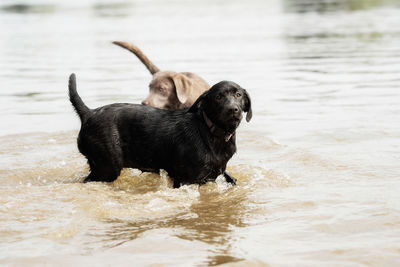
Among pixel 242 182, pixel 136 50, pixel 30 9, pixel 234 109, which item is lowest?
pixel 242 182

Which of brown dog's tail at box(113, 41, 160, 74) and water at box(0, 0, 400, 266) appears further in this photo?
brown dog's tail at box(113, 41, 160, 74)

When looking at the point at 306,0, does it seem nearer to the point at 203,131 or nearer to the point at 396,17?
the point at 396,17

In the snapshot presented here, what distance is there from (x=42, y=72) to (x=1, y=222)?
1199 cm

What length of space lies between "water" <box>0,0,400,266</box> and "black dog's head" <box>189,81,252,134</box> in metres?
0.71

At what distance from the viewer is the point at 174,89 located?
27.6ft

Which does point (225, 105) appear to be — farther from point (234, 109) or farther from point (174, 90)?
point (174, 90)

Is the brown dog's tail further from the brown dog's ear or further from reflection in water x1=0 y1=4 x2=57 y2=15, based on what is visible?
reflection in water x1=0 y1=4 x2=57 y2=15

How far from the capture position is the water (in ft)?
14.7

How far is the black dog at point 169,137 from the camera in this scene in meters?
5.97

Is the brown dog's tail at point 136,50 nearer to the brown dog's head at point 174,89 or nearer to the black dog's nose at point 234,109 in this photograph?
the brown dog's head at point 174,89

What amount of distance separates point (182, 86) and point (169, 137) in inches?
77.4

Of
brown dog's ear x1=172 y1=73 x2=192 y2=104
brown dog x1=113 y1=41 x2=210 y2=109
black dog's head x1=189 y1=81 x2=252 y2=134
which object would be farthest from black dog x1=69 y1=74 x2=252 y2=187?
brown dog x1=113 y1=41 x2=210 y2=109

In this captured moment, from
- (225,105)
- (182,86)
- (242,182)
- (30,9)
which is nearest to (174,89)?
(182,86)

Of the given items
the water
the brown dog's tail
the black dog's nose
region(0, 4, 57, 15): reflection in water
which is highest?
region(0, 4, 57, 15): reflection in water
